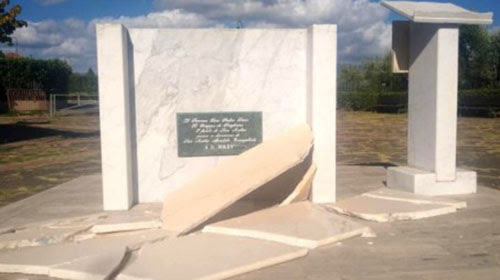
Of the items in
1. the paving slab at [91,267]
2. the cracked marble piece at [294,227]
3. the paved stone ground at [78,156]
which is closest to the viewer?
the paving slab at [91,267]

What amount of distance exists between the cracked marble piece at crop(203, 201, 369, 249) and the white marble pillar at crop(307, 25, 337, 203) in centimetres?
73

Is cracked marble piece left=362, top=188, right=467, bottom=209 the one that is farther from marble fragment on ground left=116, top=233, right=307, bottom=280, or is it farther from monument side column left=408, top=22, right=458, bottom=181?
marble fragment on ground left=116, top=233, right=307, bottom=280

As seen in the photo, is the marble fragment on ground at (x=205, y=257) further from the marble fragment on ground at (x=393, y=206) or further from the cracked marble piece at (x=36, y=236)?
the marble fragment on ground at (x=393, y=206)

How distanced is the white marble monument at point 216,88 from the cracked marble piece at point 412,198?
780 millimetres

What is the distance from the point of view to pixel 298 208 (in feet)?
17.6

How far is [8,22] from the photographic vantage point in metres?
15.8

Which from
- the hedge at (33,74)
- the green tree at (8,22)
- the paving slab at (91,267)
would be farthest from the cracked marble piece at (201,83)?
the hedge at (33,74)

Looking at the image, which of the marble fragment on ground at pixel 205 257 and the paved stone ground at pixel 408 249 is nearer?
the marble fragment on ground at pixel 205 257

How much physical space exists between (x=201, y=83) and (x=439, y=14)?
339 cm

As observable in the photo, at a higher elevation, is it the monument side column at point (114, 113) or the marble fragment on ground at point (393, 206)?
the monument side column at point (114, 113)

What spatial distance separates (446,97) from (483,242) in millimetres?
2566

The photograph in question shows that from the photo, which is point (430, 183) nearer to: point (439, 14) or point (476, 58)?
point (439, 14)

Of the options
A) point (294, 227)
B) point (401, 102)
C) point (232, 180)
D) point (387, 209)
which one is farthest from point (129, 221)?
point (401, 102)

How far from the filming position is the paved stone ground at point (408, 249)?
3664mm
